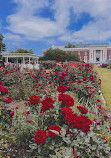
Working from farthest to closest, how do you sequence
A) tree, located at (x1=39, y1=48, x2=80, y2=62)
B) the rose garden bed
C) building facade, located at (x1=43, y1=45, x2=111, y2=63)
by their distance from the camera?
1. building facade, located at (x1=43, y1=45, x2=111, y2=63)
2. tree, located at (x1=39, y1=48, x2=80, y2=62)
3. the rose garden bed

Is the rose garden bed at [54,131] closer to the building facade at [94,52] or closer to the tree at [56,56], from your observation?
the tree at [56,56]

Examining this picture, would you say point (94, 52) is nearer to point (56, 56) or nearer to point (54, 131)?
point (56, 56)

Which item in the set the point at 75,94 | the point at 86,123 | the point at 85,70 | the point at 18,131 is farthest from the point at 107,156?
the point at 85,70

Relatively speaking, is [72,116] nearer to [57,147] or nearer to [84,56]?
[57,147]

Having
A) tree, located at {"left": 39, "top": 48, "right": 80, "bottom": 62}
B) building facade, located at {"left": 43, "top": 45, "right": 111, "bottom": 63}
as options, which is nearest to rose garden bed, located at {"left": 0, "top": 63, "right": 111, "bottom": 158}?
tree, located at {"left": 39, "top": 48, "right": 80, "bottom": 62}

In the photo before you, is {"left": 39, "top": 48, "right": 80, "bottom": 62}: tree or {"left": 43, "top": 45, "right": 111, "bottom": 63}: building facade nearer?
{"left": 39, "top": 48, "right": 80, "bottom": 62}: tree

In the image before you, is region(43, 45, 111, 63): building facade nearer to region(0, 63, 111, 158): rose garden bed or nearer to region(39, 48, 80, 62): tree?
region(39, 48, 80, 62): tree

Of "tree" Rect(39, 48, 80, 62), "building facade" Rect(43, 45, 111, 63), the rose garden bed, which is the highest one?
"building facade" Rect(43, 45, 111, 63)

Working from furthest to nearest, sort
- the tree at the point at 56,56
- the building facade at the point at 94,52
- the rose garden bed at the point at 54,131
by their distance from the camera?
1. the building facade at the point at 94,52
2. the tree at the point at 56,56
3. the rose garden bed at the point at 54,131

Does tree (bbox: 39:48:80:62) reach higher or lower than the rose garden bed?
higher

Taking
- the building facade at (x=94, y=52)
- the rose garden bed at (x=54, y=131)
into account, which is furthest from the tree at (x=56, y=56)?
the rose garden bed at (x=54, y=131)

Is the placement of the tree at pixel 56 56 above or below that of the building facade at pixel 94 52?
below

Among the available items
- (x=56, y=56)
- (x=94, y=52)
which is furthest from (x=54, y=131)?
(x=94, y=52)

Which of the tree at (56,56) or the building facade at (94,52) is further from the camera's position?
the building facade at (94,52)
